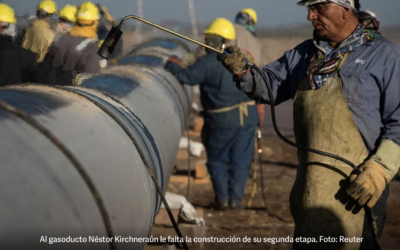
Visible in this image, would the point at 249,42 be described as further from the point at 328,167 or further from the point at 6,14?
the point at 328,167

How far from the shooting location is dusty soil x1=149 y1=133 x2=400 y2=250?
559 cm

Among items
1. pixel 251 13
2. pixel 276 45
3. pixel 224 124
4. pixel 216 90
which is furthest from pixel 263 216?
pixel 251 13

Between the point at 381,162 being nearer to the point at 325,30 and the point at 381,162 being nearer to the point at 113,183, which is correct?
the point at 325,30

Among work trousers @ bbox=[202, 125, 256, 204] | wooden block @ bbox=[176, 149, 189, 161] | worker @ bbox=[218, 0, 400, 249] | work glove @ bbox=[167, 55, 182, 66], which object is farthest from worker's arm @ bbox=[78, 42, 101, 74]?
wooden block @ bbox=[176, 149, 189, 161]

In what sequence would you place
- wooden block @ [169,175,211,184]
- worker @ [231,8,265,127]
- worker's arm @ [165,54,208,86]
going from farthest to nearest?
worker @ [231,8,265,127] → wooden block @ [169,175,211,184] → worker's arm @ [165,54,208,86]

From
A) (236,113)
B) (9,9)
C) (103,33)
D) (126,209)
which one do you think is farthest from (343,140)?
(236,113)

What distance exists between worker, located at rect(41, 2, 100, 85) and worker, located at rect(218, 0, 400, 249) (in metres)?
1.27

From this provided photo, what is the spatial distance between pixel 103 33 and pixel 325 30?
1467mm

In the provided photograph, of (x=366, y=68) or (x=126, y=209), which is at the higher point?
(x=366, y=68)

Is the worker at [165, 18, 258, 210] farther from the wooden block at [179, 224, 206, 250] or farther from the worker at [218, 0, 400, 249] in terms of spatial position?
the worker at [218, 0, 400, 249]

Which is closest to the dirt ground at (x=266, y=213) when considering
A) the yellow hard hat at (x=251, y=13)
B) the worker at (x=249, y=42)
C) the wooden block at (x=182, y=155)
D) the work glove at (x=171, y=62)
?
the worker at (x=249, y=42)

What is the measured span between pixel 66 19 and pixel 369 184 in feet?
6.76

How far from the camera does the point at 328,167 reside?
126 inches

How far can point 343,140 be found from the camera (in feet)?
10.4
